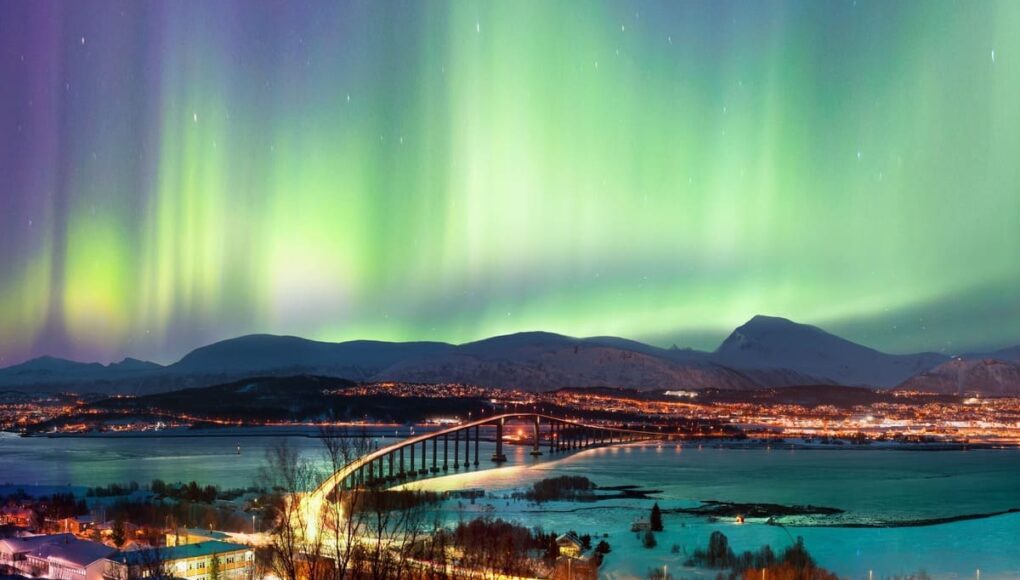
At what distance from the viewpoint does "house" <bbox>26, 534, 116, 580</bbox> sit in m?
21.5

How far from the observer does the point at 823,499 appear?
3994cm

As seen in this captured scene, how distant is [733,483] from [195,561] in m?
30.0

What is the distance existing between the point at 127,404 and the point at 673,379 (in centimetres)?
10153

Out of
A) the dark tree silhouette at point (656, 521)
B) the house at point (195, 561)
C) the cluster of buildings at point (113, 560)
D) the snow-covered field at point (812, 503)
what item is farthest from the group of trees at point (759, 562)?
the cluster of buildings at point (113, 560)

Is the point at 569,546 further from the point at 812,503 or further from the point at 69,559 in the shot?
the point at 812,503

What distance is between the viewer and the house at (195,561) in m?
20.9

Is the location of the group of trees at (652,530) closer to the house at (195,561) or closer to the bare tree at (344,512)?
the bare tree at (344,512)

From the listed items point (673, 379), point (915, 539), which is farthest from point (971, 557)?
point (673, 379)

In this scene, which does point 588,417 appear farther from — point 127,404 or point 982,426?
point 127,404

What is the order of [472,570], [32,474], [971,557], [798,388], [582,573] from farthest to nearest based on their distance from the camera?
[798,388] < [32,474] < [971,557] < [582,573] < [472,570]

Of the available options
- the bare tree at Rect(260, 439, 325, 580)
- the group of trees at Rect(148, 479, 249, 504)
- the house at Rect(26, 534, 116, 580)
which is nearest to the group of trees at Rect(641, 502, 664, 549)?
the bare tree at Rect(260, 439, 325, 580)

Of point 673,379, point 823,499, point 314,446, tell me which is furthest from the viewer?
point 673,379

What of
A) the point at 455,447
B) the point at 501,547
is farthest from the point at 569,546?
the point at 455,447

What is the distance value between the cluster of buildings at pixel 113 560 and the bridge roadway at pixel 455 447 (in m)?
3.81
